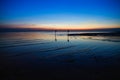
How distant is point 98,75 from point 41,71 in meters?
3.30

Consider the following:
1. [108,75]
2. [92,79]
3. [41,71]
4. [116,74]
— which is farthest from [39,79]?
[116,74]

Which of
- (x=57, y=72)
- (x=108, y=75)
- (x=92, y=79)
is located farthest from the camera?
(x=57, y=72)

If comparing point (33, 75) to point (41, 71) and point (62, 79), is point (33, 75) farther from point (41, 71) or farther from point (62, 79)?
point (62, 79)

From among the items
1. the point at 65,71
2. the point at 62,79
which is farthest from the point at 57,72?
the point at 62,79

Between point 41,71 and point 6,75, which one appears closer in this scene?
point 6,75

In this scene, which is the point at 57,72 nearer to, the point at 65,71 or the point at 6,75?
the point at 65,71

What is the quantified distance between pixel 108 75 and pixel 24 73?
4683 millimetres

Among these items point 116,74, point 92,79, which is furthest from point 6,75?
point 116,74

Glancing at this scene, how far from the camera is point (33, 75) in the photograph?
770cm

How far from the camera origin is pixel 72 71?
838cm

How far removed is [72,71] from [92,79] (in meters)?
1.61

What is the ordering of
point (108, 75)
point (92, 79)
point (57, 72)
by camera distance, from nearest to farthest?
point (92, 79)
point (108, 75)
point (57, 72)

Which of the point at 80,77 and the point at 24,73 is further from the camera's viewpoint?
the point at 24,73

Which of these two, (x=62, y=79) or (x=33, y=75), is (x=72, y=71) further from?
(x=33, y=75)
